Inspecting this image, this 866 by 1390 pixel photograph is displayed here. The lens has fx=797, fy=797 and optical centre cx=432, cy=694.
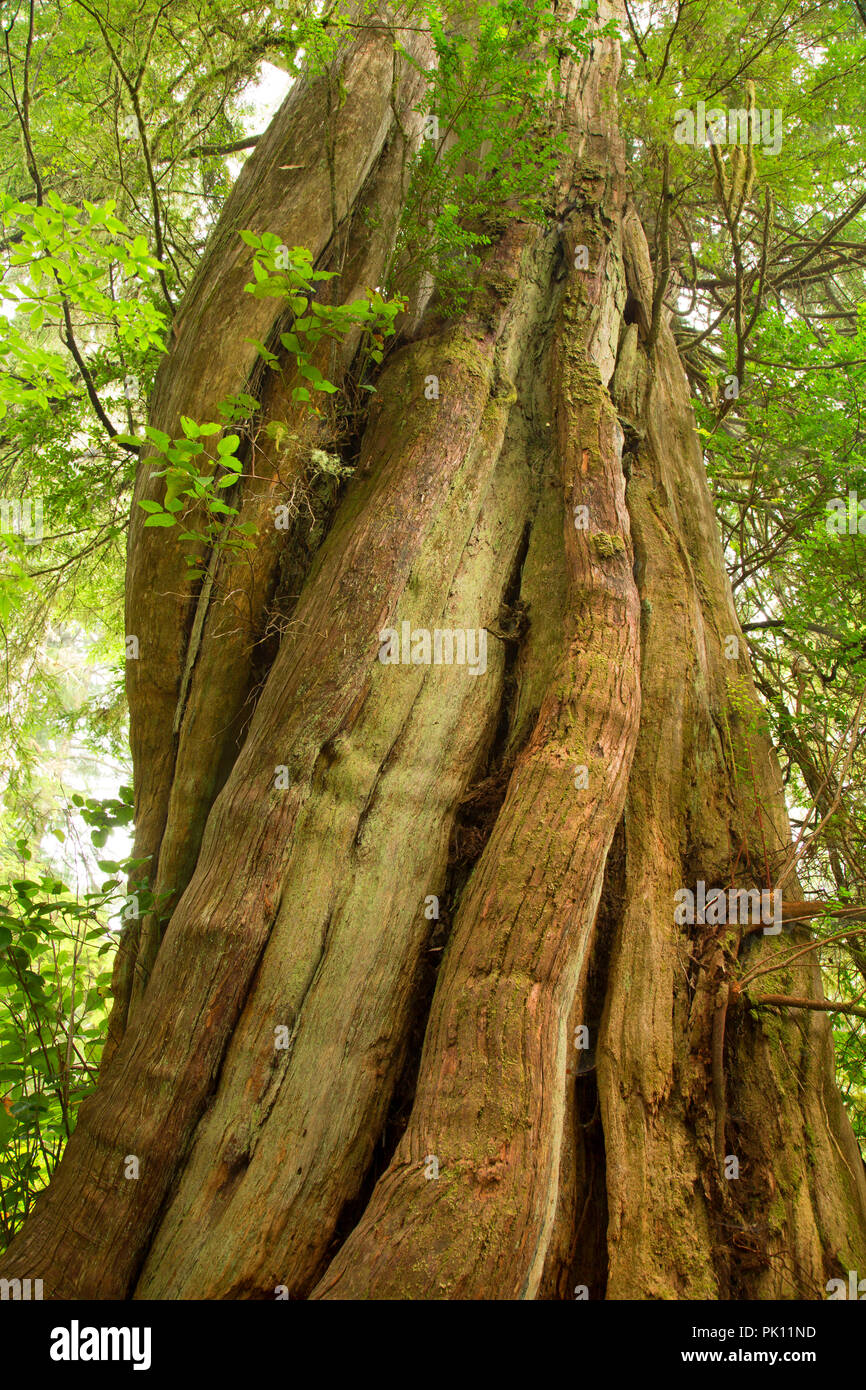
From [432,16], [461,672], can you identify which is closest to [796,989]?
[461,672]

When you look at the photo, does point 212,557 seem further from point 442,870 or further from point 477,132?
point 477,132

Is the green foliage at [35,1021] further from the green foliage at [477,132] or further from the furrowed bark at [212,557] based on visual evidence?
the green foliage at [477,132]

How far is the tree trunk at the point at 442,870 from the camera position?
2.05m

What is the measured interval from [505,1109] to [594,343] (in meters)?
3.31

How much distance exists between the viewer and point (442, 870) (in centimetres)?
263

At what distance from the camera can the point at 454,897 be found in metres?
2.60

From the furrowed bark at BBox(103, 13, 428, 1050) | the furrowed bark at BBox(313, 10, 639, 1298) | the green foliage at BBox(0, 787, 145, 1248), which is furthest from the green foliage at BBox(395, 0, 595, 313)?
the green foliage at BBox(0, 787, 145, 1248)

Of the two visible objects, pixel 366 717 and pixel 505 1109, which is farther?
pixel 366 717

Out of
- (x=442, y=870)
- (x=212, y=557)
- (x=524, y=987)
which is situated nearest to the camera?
(x=524, y=987)

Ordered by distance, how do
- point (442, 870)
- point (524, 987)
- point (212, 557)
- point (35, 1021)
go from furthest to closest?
point (212, 557), point (35, 1021), point (442, 870), point (524, 987)

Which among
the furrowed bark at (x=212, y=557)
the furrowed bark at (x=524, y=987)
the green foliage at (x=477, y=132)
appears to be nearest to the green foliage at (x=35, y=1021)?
the furrowed bark at (x=212, y=557)

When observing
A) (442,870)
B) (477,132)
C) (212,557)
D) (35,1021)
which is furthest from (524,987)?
(477,132)

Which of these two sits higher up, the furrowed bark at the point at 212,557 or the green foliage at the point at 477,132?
the green foliage at the point at 477,132

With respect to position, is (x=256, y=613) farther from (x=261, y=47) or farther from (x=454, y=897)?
(x=261, y=47)
